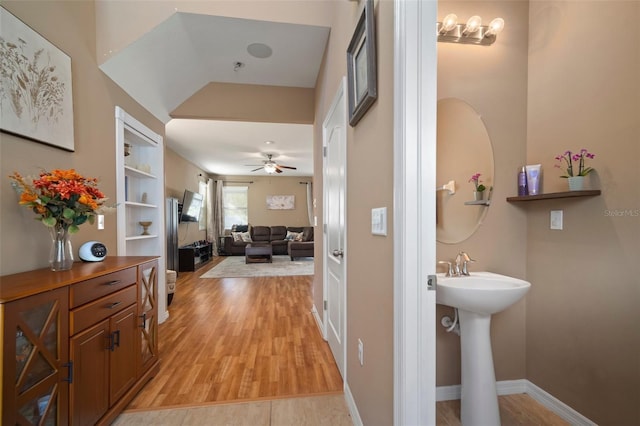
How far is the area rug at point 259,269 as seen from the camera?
5320 millimetres

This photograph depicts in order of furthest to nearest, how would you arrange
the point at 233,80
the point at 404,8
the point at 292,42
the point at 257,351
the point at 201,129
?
the point at 201,129
the point at 233,80
the point at 292,42
the point at 257,351
the point at 404,8

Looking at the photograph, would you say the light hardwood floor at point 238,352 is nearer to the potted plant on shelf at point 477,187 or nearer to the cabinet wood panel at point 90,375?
the cabinet wood panel at point 90,375

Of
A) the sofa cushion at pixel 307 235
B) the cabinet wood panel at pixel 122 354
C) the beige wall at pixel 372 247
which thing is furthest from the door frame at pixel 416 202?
the sofa cushion at pixel 307 235

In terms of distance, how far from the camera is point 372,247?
1.21m

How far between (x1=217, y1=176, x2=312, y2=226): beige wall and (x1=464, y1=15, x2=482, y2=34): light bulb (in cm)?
749

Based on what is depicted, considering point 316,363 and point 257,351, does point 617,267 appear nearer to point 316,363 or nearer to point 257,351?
point 316,363

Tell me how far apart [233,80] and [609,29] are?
3.18m

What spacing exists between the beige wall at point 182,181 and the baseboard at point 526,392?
17.7ft

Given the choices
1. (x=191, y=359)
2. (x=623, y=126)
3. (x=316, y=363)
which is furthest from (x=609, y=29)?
(x=191, y=359)

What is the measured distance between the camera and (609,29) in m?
1.29

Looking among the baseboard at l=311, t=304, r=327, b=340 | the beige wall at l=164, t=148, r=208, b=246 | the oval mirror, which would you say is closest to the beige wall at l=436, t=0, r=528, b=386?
the oval mirror

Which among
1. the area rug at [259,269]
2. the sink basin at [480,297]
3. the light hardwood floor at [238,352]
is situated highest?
the sink basin at [480,297]

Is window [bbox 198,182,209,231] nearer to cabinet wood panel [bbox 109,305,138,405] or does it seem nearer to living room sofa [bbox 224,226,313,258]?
living room sofa [bbox 224,226,313,258]

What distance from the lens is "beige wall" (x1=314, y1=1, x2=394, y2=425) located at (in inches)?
40.2
